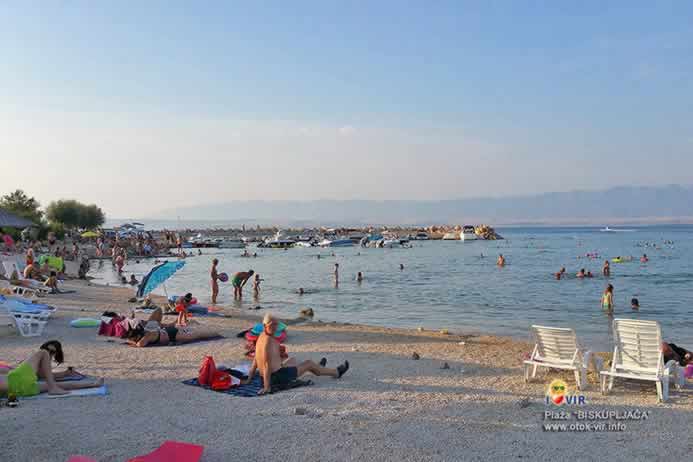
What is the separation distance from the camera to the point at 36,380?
7250 mm

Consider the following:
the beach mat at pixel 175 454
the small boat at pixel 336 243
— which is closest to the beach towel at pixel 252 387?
the beach mat at pixel 175 454

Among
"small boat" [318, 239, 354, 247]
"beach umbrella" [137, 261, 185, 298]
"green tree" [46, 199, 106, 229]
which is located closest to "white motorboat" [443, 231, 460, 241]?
"small boat" [318, 239, 354, 247]

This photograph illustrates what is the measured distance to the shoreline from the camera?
18.2ft

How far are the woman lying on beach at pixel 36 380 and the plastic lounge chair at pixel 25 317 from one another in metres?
4.91

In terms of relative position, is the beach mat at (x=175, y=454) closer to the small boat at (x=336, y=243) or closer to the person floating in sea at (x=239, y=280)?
the person floating in sea at (x=239, y=280)

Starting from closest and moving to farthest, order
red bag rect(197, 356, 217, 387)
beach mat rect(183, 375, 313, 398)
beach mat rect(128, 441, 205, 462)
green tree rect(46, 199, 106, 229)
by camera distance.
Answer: beach mat rect(128, 441, 205, 462), beach mat rect(183, 375, 313, 398), red bag rect(197, 356, 217, 387), green tree rect(46, 199, 106, 229)

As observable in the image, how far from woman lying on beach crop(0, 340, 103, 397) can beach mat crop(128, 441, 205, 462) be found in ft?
9.60

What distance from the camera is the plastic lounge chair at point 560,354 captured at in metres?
7.97

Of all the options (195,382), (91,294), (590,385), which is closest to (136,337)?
(195,382)

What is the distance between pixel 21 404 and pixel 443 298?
65.1 feet

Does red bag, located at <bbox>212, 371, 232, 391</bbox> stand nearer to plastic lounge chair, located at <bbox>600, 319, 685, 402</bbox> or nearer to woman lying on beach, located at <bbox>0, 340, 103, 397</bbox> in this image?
woman lying on beach, located at <bbox>0, 340, 103, 397</bbox>

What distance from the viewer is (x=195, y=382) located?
26.5 feet

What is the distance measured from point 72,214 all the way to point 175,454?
8029cm

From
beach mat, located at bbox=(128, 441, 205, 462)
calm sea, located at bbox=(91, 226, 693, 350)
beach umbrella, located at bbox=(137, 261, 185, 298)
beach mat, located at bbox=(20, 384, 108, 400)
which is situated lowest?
calm sea, located at bbox=(91, 226, 693, 350)
